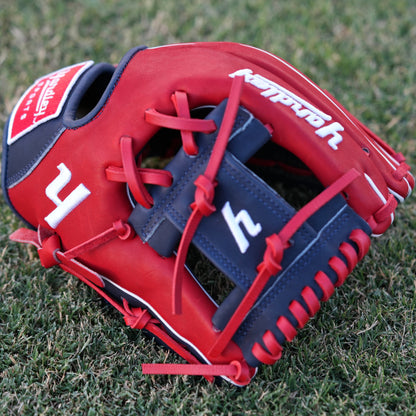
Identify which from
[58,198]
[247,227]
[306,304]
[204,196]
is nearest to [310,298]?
[306,304]

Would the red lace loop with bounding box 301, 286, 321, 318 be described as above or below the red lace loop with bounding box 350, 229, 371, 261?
below

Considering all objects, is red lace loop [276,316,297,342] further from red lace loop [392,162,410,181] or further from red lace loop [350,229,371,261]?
red lace loop [392,162,410,181]

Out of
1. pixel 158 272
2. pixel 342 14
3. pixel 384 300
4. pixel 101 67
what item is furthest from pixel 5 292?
pixel 342 14

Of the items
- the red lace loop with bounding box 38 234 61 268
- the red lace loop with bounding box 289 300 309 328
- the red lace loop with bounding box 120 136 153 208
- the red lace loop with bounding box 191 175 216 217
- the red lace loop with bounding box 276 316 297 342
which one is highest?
the red lace loop with bounding box 191 175 216 217

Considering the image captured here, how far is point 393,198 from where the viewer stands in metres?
1.61

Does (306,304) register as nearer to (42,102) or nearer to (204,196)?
(204,196)

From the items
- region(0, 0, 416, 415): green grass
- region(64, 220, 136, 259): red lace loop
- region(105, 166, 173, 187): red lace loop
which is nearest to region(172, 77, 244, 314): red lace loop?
region(105, 166, 173, 187): red lace loop

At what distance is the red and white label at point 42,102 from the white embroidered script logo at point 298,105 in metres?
0.58

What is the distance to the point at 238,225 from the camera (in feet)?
4.82

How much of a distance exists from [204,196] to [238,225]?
0.44 feet

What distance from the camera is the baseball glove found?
1.47 meters

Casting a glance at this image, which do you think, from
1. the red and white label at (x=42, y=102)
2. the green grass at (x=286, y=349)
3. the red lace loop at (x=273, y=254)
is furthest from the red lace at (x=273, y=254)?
the red and white label at (x=42, y=102)

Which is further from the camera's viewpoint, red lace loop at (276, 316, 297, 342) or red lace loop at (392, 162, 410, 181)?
red lace loop at (392, 162, 410, 181)

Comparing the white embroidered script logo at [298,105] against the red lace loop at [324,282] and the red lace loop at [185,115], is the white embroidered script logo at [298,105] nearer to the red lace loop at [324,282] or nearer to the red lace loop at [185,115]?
the red lace loop at [185,115]
